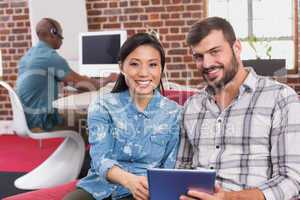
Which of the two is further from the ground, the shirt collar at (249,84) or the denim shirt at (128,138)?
the shirt collar at (249,84)

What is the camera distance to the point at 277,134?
1.51 meters

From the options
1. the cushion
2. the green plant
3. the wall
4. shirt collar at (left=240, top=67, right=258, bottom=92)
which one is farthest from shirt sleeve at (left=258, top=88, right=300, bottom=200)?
Result: the green plant

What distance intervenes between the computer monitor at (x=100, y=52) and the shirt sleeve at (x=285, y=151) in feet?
8.12

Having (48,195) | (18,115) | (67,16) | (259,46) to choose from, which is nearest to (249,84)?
(48,195)

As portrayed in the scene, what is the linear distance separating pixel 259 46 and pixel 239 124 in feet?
10.9

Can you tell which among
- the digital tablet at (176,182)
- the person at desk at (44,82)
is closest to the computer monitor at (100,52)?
the person at desk at (44,82)

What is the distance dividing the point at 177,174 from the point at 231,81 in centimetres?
51

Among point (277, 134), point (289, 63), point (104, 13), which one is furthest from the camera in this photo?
point (104, 13)

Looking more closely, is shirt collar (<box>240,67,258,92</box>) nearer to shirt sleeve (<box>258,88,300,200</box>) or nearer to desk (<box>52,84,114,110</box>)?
shirt sleeve (<box>258,88,300,200</box>)

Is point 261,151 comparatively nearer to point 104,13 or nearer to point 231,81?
point 231,81

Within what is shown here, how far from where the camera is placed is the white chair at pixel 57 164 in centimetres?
336

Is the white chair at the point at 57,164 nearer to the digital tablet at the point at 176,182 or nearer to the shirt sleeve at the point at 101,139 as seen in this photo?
the shirt sleeve at the point at 101,139

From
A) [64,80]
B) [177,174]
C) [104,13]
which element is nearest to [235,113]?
[177,174]

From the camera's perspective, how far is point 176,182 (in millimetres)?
1318
